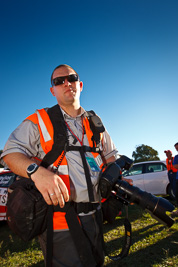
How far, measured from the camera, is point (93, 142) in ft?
5.24

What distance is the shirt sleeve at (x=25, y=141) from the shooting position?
1.23m

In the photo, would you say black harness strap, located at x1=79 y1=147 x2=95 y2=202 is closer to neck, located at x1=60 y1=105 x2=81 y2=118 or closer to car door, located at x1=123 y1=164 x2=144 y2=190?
neck, located at x1=60 y1=105 x2=81 y2=118

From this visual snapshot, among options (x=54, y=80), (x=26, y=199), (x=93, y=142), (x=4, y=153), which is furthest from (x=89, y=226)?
(x=54, y=80)

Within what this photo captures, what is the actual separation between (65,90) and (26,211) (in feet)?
Answer: 3.38

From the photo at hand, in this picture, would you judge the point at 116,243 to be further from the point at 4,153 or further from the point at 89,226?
the point at 4,153

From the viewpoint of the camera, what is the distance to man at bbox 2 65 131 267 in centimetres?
101

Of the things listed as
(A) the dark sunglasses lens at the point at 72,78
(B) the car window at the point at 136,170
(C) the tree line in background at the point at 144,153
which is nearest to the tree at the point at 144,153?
(C) the tree line in background at the point at 144,153

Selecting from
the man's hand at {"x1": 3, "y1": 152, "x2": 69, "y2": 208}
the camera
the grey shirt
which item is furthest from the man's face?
the man's hand at {"x1": 3, "y1": 152, "x2": 69, "y2": 208}

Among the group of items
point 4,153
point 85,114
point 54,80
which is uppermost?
point 54,80

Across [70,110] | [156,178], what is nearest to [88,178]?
[70,110]

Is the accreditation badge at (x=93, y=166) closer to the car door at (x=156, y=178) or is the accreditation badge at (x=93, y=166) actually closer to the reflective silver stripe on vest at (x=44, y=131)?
the reflective silver stripe on vest at (x=44, y=131)

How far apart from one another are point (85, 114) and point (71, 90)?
0.88 feet

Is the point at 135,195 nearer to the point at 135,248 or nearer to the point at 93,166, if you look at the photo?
the point at 93,166

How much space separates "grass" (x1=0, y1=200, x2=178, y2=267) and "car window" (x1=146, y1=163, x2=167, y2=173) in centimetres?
374
